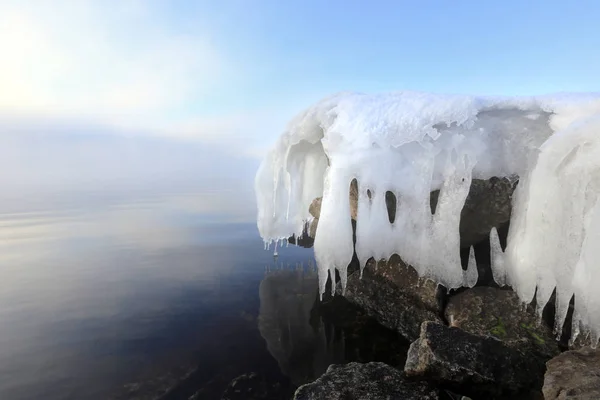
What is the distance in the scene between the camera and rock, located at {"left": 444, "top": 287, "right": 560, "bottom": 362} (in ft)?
22.2

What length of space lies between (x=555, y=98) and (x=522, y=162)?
5.06 feet

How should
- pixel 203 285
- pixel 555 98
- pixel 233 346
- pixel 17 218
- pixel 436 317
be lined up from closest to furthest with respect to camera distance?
pixel 555 98, pixel 436 317, pixel 233 346, pixel 203 285, pixel 17 218

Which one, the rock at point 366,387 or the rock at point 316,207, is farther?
the rock at point 316,207

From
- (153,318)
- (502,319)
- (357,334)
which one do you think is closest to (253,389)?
(357,334)

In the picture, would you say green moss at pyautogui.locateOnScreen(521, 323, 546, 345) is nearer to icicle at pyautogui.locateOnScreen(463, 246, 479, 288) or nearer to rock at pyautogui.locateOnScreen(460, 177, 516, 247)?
icicle at pyautogui.locateOnScreen(463, 246, 479, 288)

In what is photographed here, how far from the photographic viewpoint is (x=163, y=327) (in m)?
10.0

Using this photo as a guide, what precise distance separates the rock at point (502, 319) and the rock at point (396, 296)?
1.86 feet

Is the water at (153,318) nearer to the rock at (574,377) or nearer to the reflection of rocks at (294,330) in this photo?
the reflection of rocks at (294,330)

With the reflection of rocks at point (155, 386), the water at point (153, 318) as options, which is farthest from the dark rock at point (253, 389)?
the reflection of rocks at point (155, 386)

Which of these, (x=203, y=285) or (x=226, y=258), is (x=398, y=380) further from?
(x=226, y=258)

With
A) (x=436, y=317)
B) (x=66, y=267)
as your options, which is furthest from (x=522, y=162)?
(x=66, y=267)

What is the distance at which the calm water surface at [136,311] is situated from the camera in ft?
25.0

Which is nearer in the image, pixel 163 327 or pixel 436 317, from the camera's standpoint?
pixel 436 317

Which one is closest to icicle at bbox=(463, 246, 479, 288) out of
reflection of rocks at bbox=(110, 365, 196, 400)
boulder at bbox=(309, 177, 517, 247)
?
boulder at bbox=(309, 177, 517, 247)
